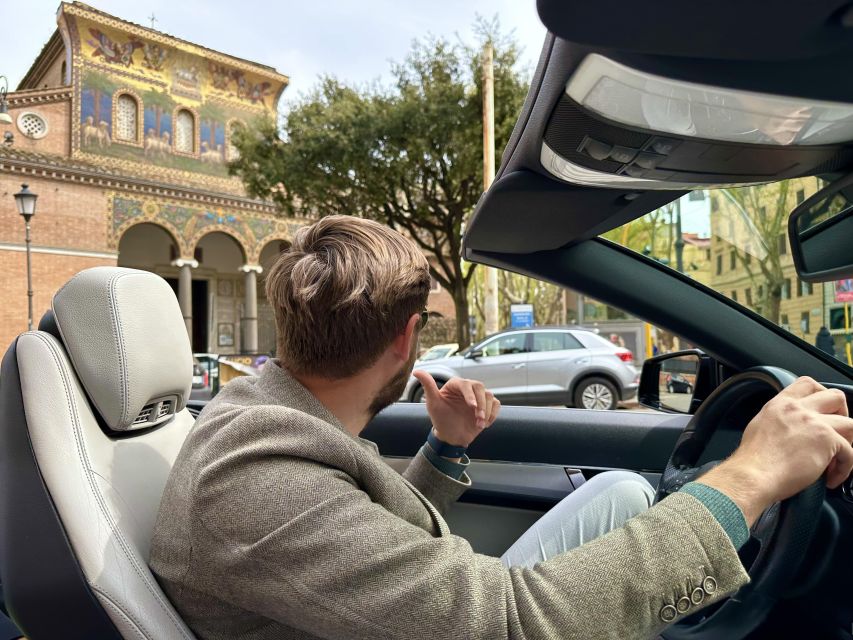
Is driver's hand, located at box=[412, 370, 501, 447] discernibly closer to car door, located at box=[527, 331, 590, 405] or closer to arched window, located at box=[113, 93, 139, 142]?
car door, located at box=[527, 331, 590, 405]

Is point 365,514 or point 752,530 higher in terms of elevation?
point 365,514

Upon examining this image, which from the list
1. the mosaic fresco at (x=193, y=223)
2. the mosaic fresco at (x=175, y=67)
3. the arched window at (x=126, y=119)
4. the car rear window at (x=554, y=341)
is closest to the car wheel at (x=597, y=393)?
the car rear window at (x=554, y=341)

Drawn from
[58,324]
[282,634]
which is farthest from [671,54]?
[58,324]

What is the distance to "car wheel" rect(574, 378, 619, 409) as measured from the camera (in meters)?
9.33

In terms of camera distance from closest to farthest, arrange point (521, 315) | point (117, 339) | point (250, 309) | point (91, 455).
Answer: point (91, 455)
point (117, 339)
point (521, 315)
point (250, 309)

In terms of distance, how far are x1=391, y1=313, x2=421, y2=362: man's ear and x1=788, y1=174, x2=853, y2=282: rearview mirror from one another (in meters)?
0.93

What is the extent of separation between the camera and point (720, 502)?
90cm

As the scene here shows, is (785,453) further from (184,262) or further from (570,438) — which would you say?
(184,262)

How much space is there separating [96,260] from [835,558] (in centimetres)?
2149

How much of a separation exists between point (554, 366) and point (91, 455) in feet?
28.3

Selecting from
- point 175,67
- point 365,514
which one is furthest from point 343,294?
point 175,67

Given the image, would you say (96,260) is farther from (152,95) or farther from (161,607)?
(161,607)

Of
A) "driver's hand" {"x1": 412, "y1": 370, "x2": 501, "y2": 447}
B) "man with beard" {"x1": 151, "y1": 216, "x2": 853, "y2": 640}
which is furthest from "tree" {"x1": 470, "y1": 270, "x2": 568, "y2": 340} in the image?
"man with beard" {"x1": 151, "y1": 216, "x2": 853, "y2": 640}

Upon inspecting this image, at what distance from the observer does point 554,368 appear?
9.48 meters
